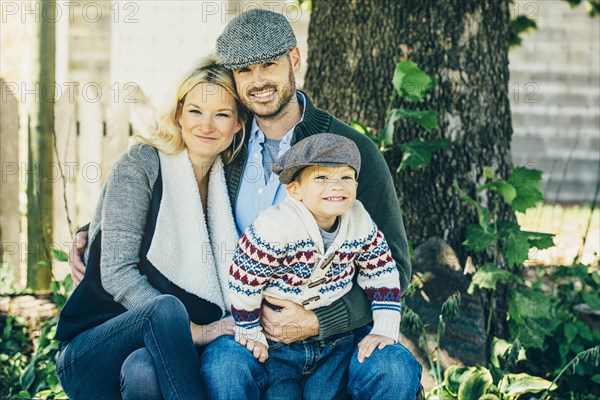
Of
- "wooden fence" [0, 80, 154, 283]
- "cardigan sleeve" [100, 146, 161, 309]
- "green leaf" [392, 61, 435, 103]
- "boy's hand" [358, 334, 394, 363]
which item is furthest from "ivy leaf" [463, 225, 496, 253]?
"wooden fence" [0, 80, 154, 283]

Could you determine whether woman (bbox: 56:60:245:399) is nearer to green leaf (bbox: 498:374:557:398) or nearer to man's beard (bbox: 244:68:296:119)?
man's beard (bbox: 244:68:296:119)

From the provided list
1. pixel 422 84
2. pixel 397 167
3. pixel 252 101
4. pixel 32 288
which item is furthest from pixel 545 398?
pixel 32 288

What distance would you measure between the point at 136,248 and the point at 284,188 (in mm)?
580

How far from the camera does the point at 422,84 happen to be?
3.75 meters

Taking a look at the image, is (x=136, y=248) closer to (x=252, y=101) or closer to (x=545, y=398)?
(x=252, y=101)

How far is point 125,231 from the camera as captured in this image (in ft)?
9.06

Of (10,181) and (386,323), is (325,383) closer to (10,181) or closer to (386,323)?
(386,323)

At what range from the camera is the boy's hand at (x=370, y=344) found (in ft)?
8.85

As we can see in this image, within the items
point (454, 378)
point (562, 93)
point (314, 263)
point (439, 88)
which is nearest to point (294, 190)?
point (314, 263)

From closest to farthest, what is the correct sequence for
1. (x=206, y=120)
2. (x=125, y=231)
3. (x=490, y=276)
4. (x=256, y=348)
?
1. (x=256, y=348)
2. (x=125, y=231)
3. (x=206, y=120)
4. (x=490, y=276)

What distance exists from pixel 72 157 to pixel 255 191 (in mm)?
2149

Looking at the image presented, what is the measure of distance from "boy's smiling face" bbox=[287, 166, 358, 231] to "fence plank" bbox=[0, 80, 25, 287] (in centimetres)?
278

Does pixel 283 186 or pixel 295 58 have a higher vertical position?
pixel 295 58

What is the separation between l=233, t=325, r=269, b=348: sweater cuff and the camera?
2.66m
